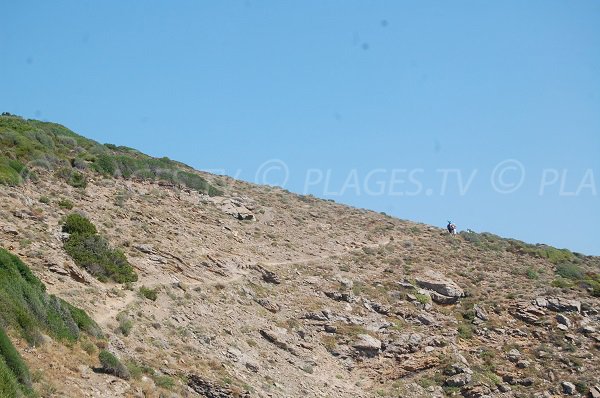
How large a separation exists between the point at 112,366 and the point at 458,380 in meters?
15.8

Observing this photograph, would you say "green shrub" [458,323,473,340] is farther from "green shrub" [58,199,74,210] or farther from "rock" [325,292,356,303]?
"green shrub" [58,199,74,210]

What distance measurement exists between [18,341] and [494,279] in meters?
30.1

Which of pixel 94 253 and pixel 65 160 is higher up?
pixel 65 160

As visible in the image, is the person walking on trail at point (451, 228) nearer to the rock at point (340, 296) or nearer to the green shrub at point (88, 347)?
the rock at point (340, 296)

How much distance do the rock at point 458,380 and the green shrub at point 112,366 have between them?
1502cm

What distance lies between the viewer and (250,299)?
3017cm

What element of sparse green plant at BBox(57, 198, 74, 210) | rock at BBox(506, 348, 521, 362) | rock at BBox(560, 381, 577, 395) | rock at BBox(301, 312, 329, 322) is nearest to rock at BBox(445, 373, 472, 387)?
rock at BBox(506, 348, 521, 362)

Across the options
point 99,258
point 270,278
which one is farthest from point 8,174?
point 270,278

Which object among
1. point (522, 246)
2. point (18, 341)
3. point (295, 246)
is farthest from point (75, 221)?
point (522, 246)

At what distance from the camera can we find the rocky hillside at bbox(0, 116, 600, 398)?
22.0m

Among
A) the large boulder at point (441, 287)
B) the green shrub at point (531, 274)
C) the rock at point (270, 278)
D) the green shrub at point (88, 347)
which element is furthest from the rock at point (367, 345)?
the green shrub at point (531, 274)

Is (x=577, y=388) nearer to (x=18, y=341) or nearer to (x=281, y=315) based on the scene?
(x=281, y=315)

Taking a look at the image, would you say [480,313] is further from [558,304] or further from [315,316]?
[315,316]

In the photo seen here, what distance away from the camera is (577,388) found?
2808 cm
